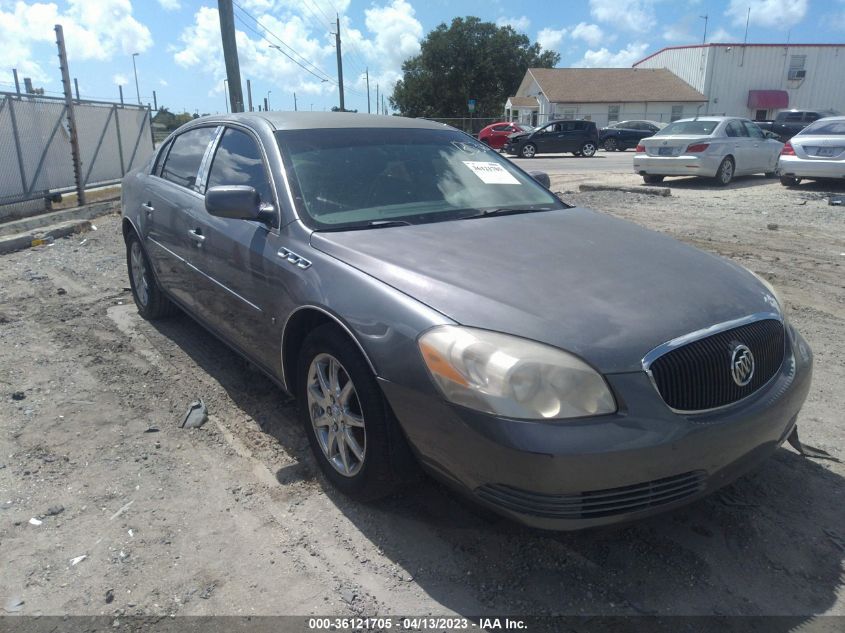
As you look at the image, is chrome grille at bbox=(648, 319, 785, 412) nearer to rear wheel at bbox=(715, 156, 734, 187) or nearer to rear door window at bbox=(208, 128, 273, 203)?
rear door window at bbox=(208, 128, 273, 203)

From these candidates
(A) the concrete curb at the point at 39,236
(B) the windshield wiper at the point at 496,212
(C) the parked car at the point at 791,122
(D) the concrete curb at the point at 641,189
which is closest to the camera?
(B) the windshield wiper at the point at 496,212

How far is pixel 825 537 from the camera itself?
8.64ft

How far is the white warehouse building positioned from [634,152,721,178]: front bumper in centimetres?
4159

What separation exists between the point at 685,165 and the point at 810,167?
224cm

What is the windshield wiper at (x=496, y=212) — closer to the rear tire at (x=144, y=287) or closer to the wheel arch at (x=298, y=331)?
the wheel arch at (x=298, y=331)

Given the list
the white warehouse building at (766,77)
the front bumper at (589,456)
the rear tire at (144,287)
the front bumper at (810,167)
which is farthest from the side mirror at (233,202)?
the white warehouse building at (766,77)

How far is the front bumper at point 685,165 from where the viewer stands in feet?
44.0

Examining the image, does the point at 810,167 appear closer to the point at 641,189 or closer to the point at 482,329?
the point at 641,189

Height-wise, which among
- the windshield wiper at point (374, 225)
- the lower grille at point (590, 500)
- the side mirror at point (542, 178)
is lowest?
the lower grille at point (590, 500)

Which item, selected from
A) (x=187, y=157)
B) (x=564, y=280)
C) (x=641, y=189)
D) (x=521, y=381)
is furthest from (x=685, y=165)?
(x=521, y=381)

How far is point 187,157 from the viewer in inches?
182

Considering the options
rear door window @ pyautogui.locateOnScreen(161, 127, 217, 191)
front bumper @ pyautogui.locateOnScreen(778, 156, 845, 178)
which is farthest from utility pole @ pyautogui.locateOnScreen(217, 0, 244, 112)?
front bumper @ pyautogui.locateOnScreen(778, 156, 845, 178)

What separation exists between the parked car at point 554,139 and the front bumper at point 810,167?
16020mm

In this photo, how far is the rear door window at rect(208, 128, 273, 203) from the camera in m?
3.51
